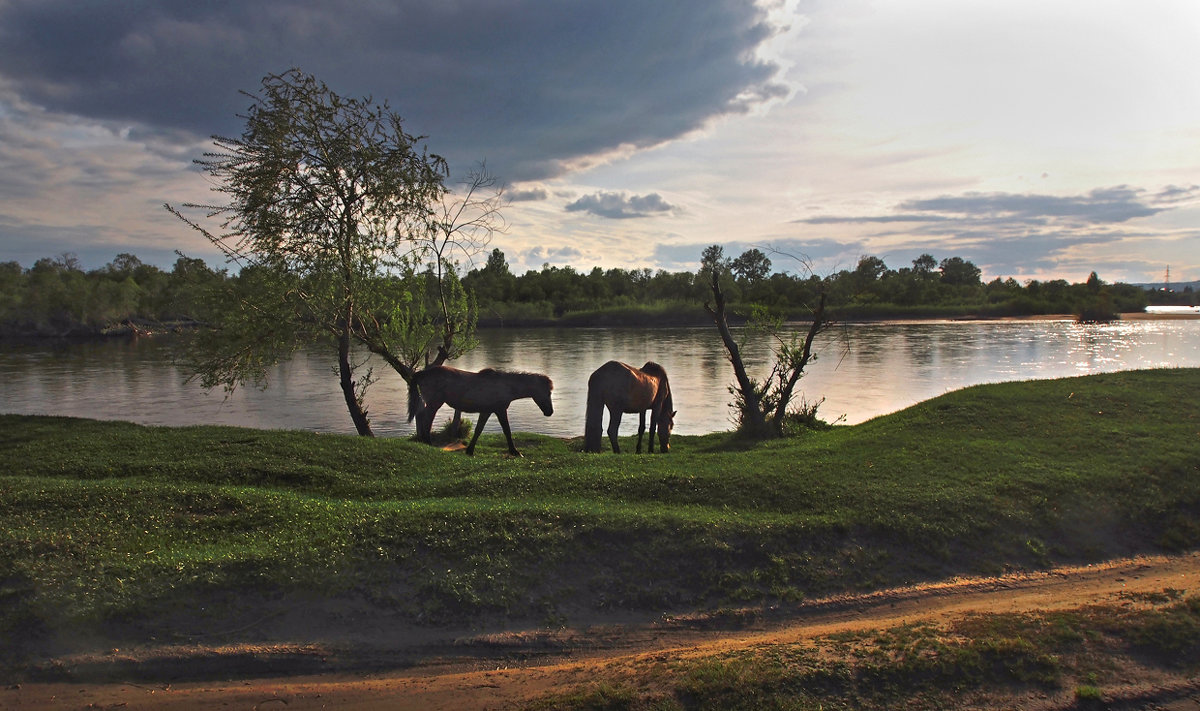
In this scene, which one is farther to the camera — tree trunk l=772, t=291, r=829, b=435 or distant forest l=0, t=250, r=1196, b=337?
distant forest l=0, t=250, r=1196, b=337

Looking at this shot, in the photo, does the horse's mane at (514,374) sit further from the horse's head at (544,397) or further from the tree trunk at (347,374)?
the tree trunk at (347,374)

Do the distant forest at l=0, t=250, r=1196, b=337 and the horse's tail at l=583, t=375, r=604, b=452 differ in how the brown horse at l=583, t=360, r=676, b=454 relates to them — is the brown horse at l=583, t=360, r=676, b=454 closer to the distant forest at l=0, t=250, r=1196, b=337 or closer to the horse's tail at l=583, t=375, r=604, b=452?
the horse's tail at l=583, t=375, r=604, b=452

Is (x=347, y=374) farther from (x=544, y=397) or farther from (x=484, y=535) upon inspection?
(x=484, y=535)

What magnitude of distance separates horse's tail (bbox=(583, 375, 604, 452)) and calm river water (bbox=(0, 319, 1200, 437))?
18.1ft

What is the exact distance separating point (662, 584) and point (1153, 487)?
6.12 meters

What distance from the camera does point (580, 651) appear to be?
4.91 meters

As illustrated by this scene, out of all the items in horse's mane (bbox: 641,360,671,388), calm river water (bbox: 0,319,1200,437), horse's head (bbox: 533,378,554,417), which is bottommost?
calm river water (bbox: 0,319,1200,437)

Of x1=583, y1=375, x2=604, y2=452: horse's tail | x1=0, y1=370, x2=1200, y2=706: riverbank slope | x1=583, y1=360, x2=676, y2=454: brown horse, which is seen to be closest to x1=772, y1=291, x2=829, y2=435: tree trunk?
x1=583, y1=360, x2=676, y2=454: brown horse

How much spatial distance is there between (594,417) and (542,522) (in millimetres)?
6125

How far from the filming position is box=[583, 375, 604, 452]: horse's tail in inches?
492

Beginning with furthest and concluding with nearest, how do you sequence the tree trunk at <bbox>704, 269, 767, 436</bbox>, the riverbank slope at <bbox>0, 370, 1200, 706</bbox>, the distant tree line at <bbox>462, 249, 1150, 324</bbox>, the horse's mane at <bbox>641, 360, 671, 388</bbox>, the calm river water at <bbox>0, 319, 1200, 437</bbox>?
1. the distant tree line at <bbox>462, 249, 1150, 324</bbox>
2. the calm river water at <bbox>0, 319, 1200, 437</bbox>
3. the tree trunk at <bbox>704, 269, 767, 436</bbox>
4. the horse's mane at <bbox>641, 360, 671, 388</bbox>
5. the riverbank slope at <bbox>0, 370, 1200, 706</bbox>

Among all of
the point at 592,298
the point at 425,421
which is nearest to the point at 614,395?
the point at 425,421

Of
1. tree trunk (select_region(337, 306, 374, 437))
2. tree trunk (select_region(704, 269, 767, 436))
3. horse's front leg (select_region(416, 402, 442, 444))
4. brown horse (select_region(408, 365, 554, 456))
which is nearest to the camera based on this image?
brown horse (select_region(408, 365, 554, 456))

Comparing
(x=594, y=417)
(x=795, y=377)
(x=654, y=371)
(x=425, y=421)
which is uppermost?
(x=654, y=371)
